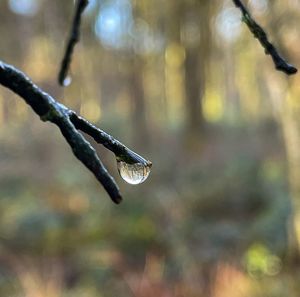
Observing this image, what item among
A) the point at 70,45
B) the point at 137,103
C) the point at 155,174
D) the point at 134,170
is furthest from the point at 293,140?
the point at 137,103

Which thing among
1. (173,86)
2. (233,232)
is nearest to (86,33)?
(233,232)

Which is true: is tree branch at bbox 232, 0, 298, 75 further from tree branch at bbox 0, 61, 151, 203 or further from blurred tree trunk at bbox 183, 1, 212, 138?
blurred tree trunk at bbox 183, 1, 212, 138

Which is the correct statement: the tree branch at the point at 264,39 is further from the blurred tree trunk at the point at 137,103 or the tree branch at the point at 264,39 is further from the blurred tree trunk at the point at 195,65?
the blurred tree trunk at the point at 137,103

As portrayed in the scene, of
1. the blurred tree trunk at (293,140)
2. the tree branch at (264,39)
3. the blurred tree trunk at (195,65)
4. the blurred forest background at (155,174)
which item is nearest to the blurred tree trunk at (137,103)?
the blurred forest background at (155,174)

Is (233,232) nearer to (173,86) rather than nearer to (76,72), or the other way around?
(76,72)

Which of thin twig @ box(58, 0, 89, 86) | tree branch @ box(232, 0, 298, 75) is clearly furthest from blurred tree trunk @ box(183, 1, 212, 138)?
tree branch @ box(232, 0, 298, 75)

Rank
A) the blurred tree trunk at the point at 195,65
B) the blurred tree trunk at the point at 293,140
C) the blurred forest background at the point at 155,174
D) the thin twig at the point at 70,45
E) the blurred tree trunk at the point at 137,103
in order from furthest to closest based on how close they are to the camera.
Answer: the blurred tree trunk at the point at 137,103 < the blurred tree trunk at the point at 195,65 < the blurred tree trunk at the point at 293,140 < the blurred forest background at the point at 155,174 < the thin twig at the point at 70,45

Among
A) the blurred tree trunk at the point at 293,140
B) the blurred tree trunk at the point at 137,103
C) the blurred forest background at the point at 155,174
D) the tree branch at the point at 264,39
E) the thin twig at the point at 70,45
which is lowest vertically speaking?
the blurred tree trunk at the point at 137,103
